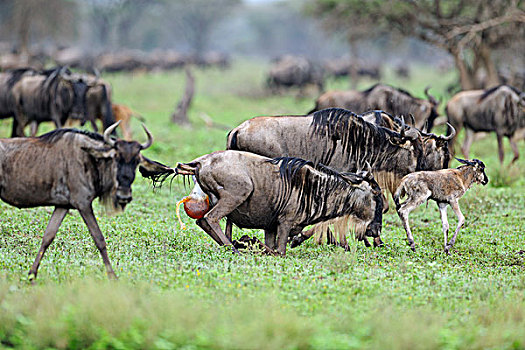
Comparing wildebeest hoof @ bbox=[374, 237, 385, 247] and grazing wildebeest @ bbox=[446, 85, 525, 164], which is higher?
grazing wildebeest @ bbox=[446, 85, 525, 164]

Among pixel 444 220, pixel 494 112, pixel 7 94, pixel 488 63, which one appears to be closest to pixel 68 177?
pixel 444 220

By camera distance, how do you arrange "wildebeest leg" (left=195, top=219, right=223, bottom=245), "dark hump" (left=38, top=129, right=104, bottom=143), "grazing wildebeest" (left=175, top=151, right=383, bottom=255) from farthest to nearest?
"wildebeest leg" (left=195, top=219, right=223, bottom=245), "grazing wildebeest" (left=175, top=151, right=383, bottom=255), "dark hump" (left=38, top=129, right=104, bottom=143)

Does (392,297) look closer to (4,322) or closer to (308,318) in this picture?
(308,318)

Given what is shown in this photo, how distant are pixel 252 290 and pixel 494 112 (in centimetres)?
924

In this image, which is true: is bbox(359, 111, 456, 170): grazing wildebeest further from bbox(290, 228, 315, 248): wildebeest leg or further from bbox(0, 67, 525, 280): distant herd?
bbox(290, 228, 315, 248): wildebeest leg

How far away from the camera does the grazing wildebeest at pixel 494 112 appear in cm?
1322

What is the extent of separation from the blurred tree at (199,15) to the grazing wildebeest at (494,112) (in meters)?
48.7

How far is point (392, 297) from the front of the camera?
225 inches

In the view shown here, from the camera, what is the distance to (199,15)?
212ft

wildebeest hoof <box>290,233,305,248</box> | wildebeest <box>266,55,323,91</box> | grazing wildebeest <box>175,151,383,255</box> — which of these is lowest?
wildebeest <box>266,55,323,91</box>

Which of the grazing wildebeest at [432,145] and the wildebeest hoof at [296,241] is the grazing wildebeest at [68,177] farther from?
the grazing wildebeest at [432,145]

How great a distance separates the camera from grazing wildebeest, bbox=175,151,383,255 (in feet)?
22.3

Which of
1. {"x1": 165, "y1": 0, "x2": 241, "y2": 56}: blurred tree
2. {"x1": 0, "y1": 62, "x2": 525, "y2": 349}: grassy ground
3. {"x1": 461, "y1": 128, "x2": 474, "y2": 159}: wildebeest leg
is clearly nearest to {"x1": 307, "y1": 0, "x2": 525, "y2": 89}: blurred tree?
{"x1": 461, "y1": 128, "x2": 474, "y2": 159}: wildebeest leg

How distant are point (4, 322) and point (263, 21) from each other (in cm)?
7819
